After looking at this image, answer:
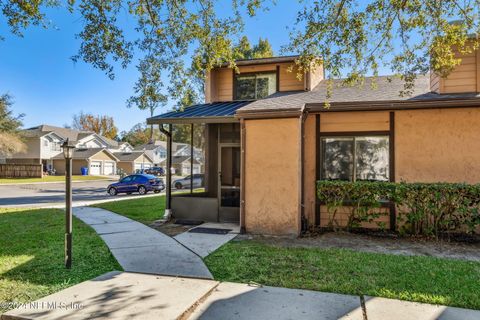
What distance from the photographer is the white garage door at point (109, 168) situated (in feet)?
164

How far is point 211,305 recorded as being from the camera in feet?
12.1

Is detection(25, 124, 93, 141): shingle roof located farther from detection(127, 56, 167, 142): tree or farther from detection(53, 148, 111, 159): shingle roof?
detection(127, 56, 167, 142): tree

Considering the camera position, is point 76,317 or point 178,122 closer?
point 76,317

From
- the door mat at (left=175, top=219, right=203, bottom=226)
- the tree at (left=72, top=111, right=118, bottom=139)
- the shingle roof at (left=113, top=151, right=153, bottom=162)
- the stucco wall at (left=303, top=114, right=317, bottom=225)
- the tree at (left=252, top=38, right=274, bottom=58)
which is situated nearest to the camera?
the stucco wall at (left=303, top=114, right=317, bottom=225)

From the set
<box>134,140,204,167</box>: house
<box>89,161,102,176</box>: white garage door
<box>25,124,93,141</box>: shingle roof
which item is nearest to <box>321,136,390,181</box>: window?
<box>89,161,102,176</box>: white garage door

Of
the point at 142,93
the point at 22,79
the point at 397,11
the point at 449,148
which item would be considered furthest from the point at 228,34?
the point at 22,79

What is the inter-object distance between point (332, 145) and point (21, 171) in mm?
44167

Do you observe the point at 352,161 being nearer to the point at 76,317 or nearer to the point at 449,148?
the point at 449,148

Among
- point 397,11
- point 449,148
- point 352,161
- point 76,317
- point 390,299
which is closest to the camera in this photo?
point 76,317

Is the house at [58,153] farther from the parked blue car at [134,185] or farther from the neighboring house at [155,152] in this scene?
the parked blue car at [134,185]

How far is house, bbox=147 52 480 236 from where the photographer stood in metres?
7.51

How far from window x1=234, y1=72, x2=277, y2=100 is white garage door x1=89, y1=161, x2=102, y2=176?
135 feet

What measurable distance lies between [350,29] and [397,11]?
960mm

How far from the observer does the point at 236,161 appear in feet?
31.8
